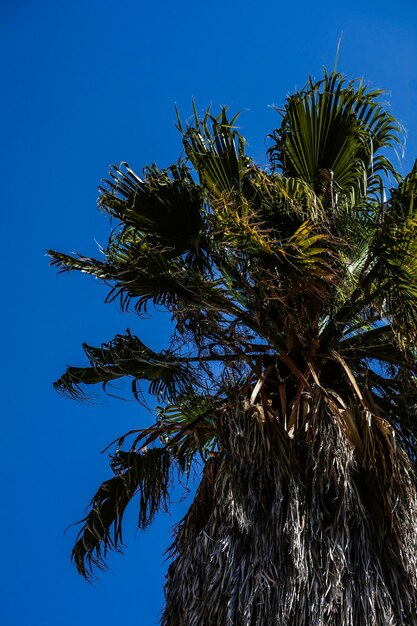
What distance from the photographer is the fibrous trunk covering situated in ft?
23.0

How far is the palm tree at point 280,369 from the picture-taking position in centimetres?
716

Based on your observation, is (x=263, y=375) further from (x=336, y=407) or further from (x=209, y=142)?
(x=209, y=142)

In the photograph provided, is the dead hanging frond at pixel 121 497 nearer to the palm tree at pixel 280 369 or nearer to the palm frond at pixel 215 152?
the palm tree at pixel 280 369

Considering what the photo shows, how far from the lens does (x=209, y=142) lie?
8102 mm

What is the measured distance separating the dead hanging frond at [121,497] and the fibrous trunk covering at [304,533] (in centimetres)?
108

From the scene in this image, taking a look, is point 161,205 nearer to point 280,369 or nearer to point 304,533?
point 280,369

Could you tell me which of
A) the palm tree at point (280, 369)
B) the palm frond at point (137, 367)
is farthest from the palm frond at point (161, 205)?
the palm frond at point (137, 367)

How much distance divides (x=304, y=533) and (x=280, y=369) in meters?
1.61

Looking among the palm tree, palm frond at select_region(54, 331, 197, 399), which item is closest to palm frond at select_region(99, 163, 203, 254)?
the palm tree

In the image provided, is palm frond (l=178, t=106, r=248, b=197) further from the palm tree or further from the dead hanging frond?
the dead hanging frond

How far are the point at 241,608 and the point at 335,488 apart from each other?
1.09 meters

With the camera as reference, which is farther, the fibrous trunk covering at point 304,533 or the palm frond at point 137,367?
the palm frond at point 137,367

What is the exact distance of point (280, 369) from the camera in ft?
27.3

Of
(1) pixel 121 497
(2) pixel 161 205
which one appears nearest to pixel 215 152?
(2) pixel 161 205
